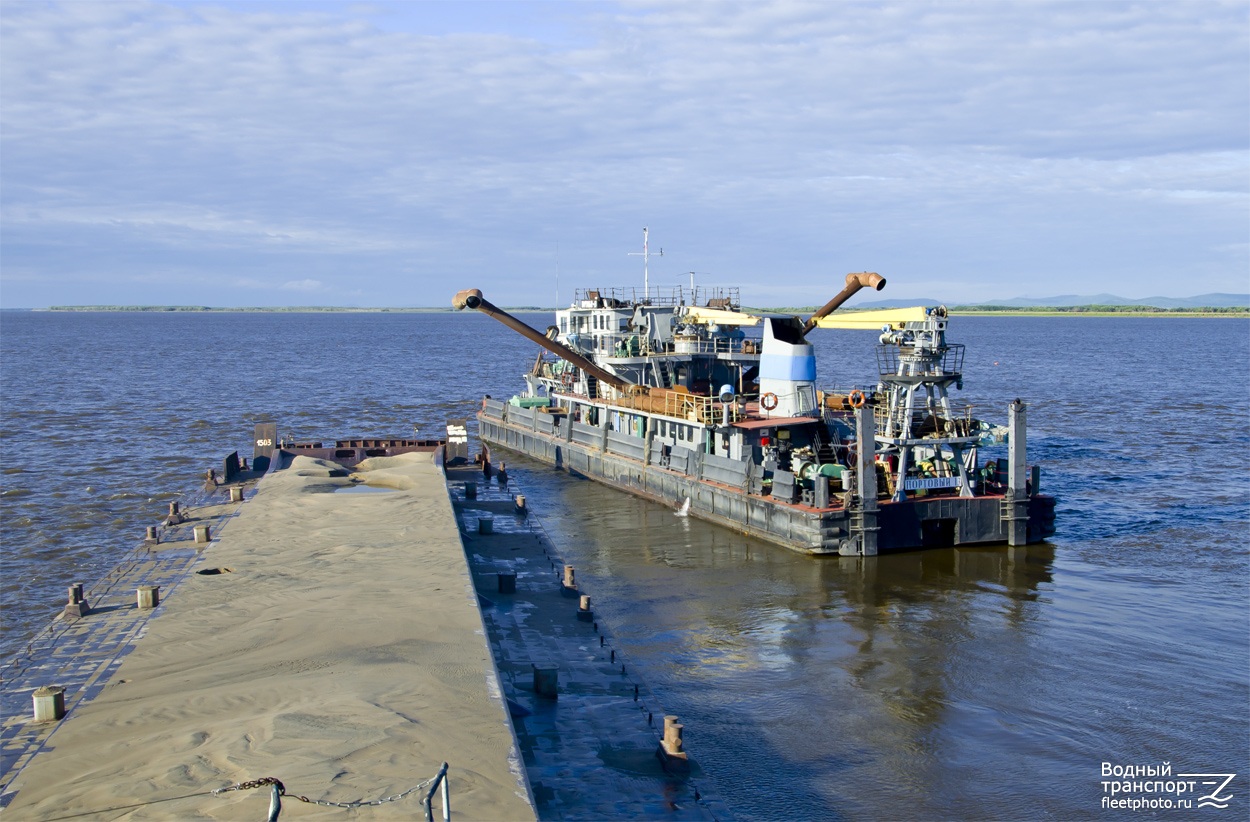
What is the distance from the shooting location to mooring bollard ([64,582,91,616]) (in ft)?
72.8

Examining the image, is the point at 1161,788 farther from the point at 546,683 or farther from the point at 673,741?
the point at 546,683

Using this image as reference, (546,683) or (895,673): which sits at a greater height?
(546,683)

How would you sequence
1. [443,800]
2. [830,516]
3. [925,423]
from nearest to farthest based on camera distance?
1. [443,800]
2. [830,516]
3. [925,423]

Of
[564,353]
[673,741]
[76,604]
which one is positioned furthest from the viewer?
[564,353]

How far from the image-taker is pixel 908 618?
28.0 meters

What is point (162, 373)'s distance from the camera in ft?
364

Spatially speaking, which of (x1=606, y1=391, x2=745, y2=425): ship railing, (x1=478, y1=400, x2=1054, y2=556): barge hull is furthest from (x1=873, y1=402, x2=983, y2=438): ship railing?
(x1=606, y1=391, x2=745, y2=425): ship railing

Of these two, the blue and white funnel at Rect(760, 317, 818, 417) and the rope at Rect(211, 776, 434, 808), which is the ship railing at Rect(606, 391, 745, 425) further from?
the rope at Rect(211, 776, 434, 808)

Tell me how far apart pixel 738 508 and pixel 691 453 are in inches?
182

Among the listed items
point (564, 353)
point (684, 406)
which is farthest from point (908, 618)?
point (564, 353)

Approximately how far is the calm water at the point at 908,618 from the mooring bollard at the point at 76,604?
3.00m

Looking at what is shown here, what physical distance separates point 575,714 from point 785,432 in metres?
23.8

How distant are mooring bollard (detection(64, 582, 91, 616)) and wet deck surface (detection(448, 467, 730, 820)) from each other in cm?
867

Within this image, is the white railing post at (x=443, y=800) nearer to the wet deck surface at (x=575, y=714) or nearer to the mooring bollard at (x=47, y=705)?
the wet deck surface at (x=575, y=714)
